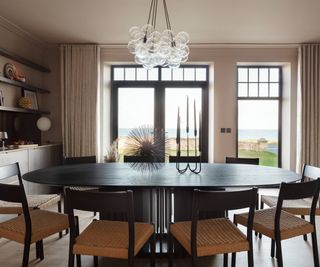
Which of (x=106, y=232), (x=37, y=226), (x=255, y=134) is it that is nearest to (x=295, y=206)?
(x=106, y=232)

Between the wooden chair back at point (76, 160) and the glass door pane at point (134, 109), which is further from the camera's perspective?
the glass door pane at point (134, 109)

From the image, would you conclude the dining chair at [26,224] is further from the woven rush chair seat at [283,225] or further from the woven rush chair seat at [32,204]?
the woven rush chair seat at [283,225]

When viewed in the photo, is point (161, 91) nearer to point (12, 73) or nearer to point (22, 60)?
point (22, 60)

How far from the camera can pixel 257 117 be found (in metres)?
5.39

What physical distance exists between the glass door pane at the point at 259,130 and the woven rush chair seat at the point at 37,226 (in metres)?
→ 4.02

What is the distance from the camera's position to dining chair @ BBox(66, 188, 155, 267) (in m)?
1.52

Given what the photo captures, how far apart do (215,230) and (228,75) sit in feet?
12.3

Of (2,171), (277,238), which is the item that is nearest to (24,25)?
(2,171)

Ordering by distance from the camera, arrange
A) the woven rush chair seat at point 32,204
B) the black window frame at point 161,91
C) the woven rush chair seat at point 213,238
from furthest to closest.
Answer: the black window frame at point 161,91
the woven rush chair seat at point 32,204
the woven rush chair seat at point 213,238

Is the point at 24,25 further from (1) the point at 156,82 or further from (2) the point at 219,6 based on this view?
(2) the point at 219,6

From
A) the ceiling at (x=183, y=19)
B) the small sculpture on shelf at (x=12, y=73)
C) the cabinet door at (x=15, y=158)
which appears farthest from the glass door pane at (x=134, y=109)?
the cabinet door at (x=15, y=158)

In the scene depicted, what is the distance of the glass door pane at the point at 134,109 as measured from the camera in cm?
534

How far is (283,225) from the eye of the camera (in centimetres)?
195

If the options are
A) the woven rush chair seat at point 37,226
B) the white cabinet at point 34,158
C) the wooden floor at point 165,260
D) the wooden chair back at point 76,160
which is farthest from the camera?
the white cabinet at point 34,158
